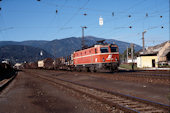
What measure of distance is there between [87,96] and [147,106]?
360cm

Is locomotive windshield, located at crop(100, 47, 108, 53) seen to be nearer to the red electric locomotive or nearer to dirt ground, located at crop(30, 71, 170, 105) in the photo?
the red electric locomotive

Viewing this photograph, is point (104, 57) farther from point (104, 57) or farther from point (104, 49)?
point (104, 49)

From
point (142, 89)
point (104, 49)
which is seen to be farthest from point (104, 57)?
point (142, 89)

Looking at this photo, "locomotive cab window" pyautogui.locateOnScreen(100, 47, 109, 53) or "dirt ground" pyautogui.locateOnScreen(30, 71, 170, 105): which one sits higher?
"locomotive cab window" pyautogui.locateOnScreen(100, 47, 109, 53)

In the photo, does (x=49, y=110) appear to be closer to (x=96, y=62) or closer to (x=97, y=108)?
(x=97, y=108)

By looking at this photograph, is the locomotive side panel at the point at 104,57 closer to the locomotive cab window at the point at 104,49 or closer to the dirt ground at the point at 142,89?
the locomotive cab window at the point at 104,49

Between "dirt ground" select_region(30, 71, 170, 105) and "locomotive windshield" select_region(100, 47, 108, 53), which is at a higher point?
"locomotive windshield" select_region(100, 47, 108, 53)

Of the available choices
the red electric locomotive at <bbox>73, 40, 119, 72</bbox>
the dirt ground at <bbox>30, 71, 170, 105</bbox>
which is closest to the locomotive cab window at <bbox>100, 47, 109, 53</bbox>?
the red electric locomotive at <bbox>73, 40, 119, 72</bbox>

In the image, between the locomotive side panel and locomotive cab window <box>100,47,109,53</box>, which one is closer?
the locomotive side panel

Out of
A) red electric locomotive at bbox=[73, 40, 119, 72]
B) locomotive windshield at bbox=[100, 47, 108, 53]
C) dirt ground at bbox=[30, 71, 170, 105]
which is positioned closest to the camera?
dirt ground at bbox=[30, 71, 170, 105]

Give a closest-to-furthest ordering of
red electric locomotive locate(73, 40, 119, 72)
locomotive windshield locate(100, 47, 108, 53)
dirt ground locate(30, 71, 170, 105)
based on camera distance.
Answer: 1. dirt ground locate(30, 71, 170, 105)
2. red electric locomotive locate(73, 40, 119, 72)
3. locomotive windshield locate(100, 47, 108, 53)

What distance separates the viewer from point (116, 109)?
7.25 metres

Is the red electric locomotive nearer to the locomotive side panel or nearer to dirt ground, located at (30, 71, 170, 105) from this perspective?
the locomotive side panel

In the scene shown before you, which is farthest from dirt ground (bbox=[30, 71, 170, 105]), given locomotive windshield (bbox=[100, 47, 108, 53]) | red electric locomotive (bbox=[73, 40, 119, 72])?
locomotive windshield (bbox=[100, 47, 108, 53])
